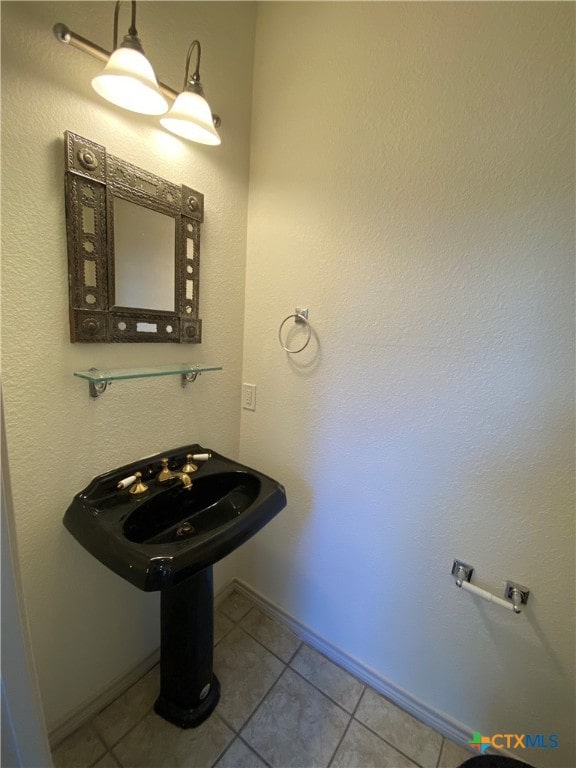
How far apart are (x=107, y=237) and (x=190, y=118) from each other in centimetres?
42

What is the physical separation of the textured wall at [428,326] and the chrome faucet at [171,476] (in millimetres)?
429

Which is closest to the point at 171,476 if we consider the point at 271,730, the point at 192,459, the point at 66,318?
the point at 192,459

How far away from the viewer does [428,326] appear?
3.19 feet

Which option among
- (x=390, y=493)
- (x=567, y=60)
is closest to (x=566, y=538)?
(x=390, y=493)

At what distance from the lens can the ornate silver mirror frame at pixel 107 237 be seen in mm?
828

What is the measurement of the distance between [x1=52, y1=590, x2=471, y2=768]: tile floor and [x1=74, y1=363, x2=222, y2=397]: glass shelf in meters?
1.16

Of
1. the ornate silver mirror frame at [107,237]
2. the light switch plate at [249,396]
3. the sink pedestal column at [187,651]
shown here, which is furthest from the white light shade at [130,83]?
the sink pedestal column at [187,651]

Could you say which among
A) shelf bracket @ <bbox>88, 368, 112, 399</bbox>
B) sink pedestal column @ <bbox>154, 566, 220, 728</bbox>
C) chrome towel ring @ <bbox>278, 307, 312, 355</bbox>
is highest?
chrome towel ring @ <bbox>278, 307, 312, 355</bbox>

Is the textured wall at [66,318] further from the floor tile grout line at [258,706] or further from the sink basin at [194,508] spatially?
the floor tile grout line at [258,706]

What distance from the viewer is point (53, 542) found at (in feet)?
3.01

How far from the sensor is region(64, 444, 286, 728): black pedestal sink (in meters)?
0.81

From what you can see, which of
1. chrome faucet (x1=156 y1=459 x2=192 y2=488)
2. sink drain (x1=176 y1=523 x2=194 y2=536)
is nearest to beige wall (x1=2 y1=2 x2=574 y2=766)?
chrome faucet (x1=156 y1=459 x2=192 y2=488)

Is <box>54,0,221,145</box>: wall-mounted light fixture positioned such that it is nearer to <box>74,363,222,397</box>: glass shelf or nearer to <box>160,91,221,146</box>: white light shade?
<box>160,91,221,146</box>: white light shade

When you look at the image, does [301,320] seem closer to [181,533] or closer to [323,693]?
[181,533]
